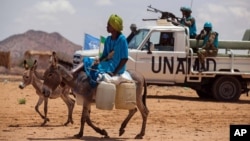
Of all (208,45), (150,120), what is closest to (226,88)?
(208,45)

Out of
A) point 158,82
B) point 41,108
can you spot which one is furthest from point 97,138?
point 158,82

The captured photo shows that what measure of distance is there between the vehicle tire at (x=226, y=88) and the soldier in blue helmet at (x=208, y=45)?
0.86 m

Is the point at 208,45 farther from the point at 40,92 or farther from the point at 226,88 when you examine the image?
the point at 40,92

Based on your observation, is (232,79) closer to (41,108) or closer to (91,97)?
(41,108)

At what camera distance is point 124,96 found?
1077cm

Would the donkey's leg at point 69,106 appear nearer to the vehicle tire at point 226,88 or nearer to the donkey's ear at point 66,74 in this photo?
the donkey's ear at point 66,74

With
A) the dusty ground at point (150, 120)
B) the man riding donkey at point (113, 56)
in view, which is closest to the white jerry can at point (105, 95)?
the man riding donkey at point (113, 56)

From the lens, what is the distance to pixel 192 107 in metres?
17.5

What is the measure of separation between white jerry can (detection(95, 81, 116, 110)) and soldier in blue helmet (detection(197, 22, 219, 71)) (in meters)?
9.00

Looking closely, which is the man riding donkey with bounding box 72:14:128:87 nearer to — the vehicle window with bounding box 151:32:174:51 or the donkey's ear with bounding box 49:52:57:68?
the donkey's ear with bounding box 49:52:57:68

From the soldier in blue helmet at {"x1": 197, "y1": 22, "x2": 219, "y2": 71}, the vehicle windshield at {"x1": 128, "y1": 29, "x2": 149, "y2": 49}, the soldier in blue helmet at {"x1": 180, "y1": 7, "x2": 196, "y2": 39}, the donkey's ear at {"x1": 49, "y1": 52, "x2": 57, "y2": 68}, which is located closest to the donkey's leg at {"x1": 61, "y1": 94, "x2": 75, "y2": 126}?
the donkey's ear at {"x1": 49, "y1": 52, "x2": 57, "y2": 68}

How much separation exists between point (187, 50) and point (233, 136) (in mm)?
9896

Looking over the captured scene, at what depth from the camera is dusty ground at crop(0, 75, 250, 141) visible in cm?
1159

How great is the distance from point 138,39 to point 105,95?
29.3 ft
